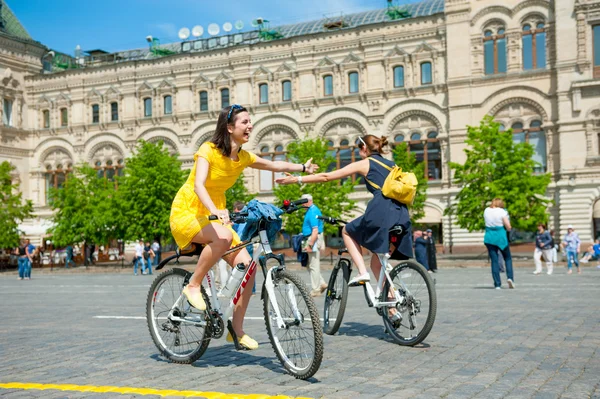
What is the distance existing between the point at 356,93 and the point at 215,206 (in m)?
42.0

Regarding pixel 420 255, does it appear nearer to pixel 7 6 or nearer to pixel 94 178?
pixel 94 178

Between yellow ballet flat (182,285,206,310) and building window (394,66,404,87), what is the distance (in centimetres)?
4158

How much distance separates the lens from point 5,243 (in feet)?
143

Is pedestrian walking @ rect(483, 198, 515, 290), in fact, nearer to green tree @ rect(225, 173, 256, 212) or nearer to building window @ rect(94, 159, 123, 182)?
green tree @ rect(225, 173, 256, 212)

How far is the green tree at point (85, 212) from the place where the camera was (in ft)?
143

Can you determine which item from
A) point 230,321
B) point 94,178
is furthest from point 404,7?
point 230,321

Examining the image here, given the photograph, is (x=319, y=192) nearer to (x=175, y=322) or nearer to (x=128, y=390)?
(x=175, y=322)

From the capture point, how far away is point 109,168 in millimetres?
55188

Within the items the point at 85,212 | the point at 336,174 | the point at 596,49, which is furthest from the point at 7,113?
the point at 336,174

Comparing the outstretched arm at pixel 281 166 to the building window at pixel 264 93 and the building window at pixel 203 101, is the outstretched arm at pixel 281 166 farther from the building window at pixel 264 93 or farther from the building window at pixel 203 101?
the building window at pixel 203 101

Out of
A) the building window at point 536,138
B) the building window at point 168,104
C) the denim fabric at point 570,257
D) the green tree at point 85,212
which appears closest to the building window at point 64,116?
the building window at point 168,104

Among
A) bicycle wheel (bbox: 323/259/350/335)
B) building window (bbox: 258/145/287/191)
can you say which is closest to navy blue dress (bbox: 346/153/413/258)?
bicycle wheel (bbox: 323/259/350/335)

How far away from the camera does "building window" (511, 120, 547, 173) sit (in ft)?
140

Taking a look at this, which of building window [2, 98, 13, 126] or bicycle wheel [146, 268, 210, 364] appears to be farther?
building window [2, 98, 13, 126]
